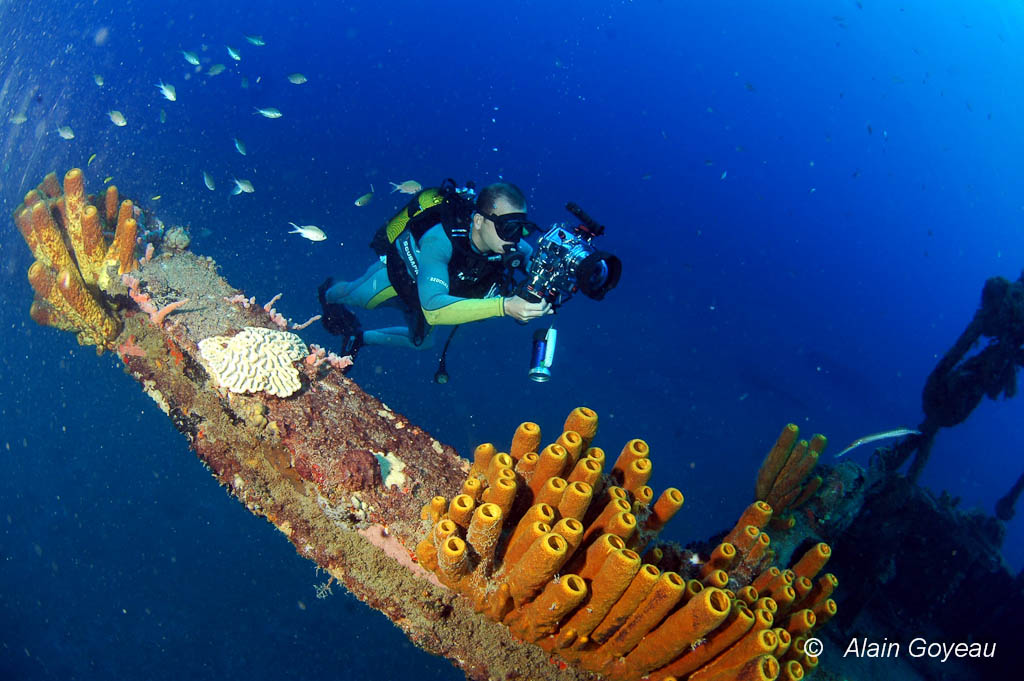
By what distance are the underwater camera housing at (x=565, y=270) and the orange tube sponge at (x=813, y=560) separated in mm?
2333

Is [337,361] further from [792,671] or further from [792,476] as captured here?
[792,476]

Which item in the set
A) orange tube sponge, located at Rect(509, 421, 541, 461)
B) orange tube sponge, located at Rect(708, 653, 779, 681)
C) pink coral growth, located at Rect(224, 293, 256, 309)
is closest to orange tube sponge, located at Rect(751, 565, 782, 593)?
orange tube sponge, located at Rect(708, 653, 779, 681)

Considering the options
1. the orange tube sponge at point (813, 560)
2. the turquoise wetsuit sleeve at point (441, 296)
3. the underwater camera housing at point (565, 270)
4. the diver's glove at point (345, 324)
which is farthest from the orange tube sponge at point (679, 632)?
the diver's glove at point (345, 324)

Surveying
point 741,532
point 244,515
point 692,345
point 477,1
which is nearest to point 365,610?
point 244,515

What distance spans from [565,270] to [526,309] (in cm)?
42

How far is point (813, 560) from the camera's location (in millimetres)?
3451

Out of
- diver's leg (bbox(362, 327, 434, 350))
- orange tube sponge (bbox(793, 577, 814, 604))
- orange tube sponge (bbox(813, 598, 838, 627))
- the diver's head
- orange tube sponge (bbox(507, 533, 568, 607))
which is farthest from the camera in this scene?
diver's leg (bbox(362, 327, 434, 350))

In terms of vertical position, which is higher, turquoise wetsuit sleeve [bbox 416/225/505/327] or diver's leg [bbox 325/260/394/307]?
turquoise wetsuit sleeve [bbox 416/225/505/327]

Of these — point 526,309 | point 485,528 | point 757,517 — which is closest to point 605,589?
point 485,528

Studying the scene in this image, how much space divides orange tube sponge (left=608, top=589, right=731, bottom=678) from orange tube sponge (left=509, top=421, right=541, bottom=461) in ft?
3.40

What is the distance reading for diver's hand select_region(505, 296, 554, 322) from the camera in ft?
12.1

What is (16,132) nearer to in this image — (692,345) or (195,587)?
(195,587)

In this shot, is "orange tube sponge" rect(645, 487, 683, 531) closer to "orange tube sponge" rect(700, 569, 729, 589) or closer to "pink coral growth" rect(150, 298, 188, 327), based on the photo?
"orange tube sponge" rect(700, 569, 729, 589)

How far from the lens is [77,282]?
4.61m
